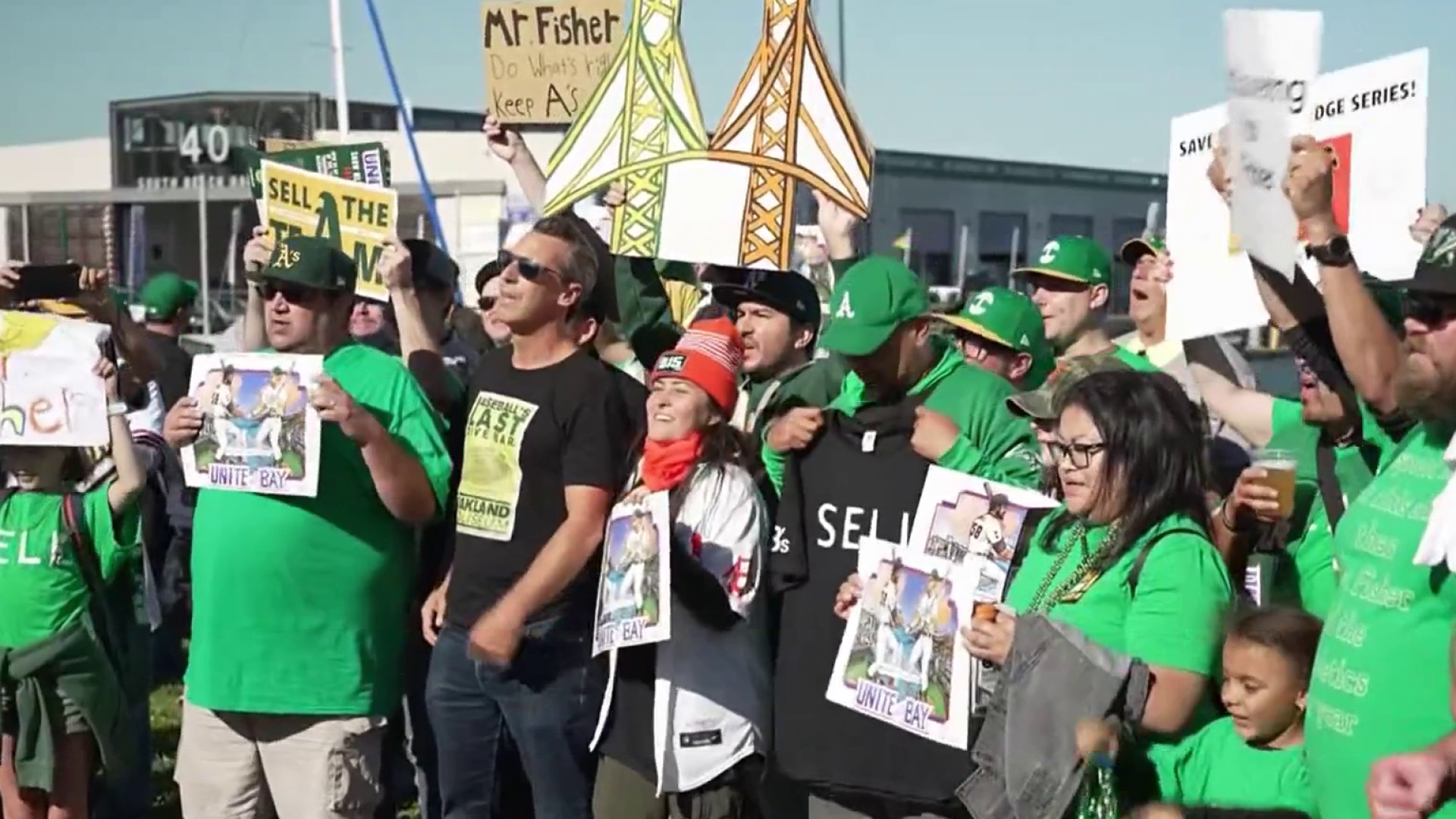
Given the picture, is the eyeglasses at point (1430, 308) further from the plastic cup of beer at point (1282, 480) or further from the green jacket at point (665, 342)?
the green jacket at point (665, 342)

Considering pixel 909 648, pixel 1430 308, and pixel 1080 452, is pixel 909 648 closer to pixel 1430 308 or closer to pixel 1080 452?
pixel 1080 452

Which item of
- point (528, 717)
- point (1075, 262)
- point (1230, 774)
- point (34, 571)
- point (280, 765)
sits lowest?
point (280, 765)

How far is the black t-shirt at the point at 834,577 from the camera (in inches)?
162

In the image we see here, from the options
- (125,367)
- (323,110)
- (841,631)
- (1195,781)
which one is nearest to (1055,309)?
(841,631)

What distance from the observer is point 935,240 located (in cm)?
4184

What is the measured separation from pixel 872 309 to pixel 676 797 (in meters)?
→ 1.36

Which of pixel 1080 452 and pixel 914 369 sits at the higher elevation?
pixel 914 369

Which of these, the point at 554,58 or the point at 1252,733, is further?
the point at 554,58

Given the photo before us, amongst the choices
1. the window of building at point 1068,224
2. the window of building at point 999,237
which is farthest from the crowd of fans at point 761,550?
the window of building at point 1068,224

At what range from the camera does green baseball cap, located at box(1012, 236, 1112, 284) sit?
576 cm

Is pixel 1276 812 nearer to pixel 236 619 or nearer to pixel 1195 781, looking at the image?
pixel 1195 781

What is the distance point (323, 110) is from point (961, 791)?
1547 inches

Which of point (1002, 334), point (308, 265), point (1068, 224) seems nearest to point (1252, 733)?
point (1002, 334)

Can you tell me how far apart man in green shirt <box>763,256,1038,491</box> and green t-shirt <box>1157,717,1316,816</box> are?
3.29ft
